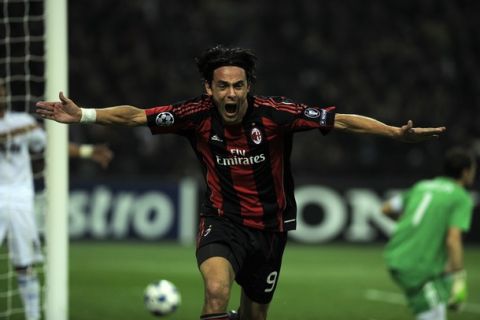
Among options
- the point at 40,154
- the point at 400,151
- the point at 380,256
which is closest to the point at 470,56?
the point at 400,151

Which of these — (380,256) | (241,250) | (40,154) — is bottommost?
(380,256)

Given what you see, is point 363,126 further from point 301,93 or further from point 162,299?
point 301,93

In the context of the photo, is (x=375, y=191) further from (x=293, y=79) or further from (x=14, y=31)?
(x=14, y=31)

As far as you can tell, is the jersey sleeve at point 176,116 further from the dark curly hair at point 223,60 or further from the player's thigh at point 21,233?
the player's thigh at point 21,233

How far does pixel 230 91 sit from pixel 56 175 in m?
2.47

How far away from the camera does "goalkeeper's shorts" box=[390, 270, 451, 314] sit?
21.0 feet

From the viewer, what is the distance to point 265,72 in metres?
19.6

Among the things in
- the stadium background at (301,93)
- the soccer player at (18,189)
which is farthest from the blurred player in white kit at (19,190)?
the stadium background at (301,93)

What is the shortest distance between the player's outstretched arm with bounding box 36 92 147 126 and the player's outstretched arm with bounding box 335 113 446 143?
47.7 inches

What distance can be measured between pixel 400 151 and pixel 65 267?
1160cm

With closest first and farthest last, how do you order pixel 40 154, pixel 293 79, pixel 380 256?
pixel 40 154, pixel 380 256, pixel 293 79

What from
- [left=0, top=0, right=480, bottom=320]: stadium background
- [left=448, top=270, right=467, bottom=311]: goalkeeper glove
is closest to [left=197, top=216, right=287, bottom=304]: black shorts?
[left=448, top=270, right=467, bottom=311]: goalkeeper glove

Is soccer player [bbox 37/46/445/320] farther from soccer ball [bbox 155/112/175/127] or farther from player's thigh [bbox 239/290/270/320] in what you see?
player's thigh [bbox 239/290/270/320]

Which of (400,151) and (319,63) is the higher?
(319,63)
